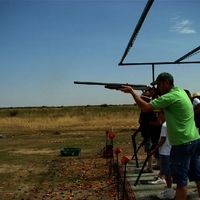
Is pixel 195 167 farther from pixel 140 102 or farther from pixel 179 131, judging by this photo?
pixel 140 102

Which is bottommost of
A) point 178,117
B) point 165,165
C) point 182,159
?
point 165,165

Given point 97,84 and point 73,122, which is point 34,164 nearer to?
point 97,84

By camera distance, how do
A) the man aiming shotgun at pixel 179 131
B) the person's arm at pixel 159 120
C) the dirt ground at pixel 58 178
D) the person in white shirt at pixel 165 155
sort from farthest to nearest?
the dirt ground at pixel 58 178 < the person's arm at pixel 159 120 < the person in white shirt at pixel 165 155 < the man aiming shotgun at pixel 179 131

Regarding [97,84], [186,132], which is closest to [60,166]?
[97,84]

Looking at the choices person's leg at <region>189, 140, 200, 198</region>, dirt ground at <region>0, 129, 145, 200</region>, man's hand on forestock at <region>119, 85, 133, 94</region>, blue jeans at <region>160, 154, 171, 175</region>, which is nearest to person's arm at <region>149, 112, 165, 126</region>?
blue jeans at <region>160, 154, 171, 175</region>

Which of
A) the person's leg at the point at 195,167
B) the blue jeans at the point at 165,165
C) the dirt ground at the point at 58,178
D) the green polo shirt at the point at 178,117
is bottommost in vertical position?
the dirt ground at the point at 58,178

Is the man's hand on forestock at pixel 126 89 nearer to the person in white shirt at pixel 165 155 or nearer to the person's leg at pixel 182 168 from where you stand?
the person's leg at pixel 182 168

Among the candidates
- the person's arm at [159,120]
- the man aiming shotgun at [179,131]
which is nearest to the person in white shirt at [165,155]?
the person's arm at [159,120]

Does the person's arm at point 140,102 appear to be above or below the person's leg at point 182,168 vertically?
above

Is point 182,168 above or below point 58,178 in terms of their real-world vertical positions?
above

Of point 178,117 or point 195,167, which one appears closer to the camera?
point 178,117

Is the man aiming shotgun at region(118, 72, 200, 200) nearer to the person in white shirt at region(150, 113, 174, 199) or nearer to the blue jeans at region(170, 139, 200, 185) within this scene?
the blue jeans at region(170, 139, 200, 185)

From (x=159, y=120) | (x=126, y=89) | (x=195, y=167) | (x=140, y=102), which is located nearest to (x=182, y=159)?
(x=195, y=167)

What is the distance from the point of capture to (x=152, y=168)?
7.11m
